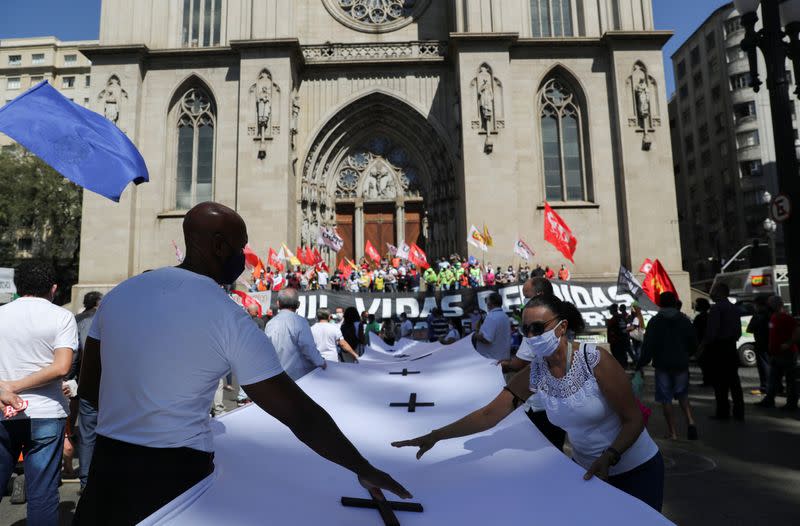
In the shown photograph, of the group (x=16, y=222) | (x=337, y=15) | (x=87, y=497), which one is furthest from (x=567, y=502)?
(x=16, y=222)

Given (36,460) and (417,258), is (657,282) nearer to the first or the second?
(417,258)

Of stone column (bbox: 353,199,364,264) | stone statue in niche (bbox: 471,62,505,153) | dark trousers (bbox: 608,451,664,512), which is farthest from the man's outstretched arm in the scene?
stone column (bbox: 353,199,364,264)

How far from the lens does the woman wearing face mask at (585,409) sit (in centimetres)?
258

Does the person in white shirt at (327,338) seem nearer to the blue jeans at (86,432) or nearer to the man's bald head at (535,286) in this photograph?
the blue jeans at (86,432)

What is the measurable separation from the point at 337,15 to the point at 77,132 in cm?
2253

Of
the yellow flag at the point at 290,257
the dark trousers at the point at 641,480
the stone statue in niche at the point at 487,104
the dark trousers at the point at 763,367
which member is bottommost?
the dark trousers at the point at 763,367

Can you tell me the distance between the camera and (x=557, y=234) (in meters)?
17.0

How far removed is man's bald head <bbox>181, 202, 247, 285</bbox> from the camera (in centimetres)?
194

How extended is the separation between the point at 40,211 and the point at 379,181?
26.2 m

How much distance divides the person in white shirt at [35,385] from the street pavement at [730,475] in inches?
58.5

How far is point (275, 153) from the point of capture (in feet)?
68.3

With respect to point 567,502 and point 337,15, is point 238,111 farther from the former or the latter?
point 567,502

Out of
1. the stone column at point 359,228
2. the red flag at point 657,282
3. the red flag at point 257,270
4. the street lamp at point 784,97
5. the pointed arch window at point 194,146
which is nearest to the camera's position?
the street lamp at point 784,97

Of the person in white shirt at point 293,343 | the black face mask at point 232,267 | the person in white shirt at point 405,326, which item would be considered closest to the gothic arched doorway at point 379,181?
the person in white shirt at point 405,326
